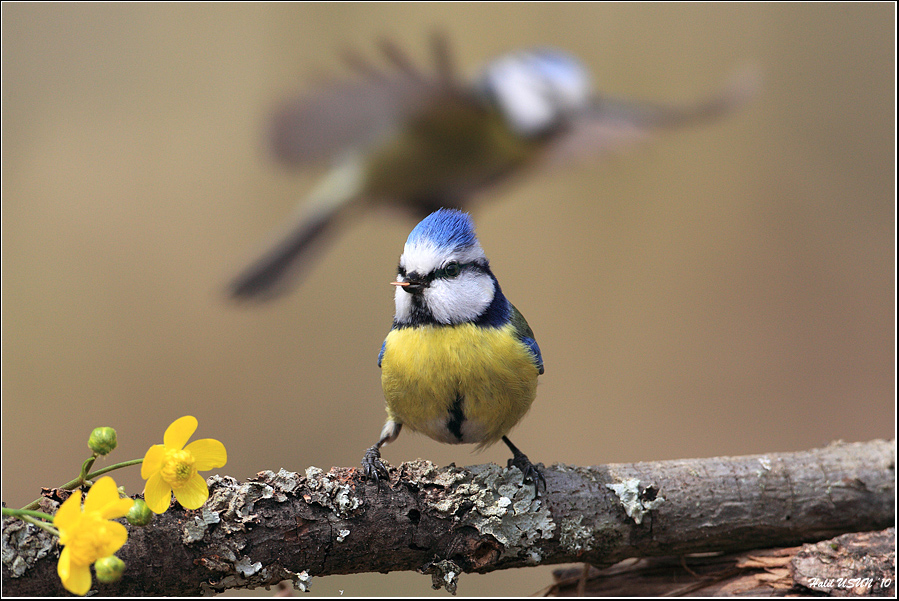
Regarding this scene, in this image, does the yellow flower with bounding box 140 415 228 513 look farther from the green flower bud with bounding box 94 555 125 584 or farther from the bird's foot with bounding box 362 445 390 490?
the bird's foot with bounding box 362 445 390 490

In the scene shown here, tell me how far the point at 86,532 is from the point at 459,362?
2.05 feet

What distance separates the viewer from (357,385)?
2.74 meters

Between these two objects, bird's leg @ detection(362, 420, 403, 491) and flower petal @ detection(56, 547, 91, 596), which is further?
bird's leg @ detection(362, 420, 403, 491)

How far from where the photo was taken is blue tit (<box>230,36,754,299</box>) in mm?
1966

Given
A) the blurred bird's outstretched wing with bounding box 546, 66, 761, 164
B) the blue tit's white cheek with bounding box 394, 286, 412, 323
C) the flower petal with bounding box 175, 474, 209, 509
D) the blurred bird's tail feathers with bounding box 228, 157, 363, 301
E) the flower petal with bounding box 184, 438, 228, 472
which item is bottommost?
the flower petal with bounding box 175, 474, 209, 509

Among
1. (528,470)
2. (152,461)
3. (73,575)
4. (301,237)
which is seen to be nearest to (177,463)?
(152,461)

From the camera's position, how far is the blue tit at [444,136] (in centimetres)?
197

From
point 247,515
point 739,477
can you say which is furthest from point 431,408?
point 739,477

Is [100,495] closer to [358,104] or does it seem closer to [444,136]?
[358,104]

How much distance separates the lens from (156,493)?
764mm

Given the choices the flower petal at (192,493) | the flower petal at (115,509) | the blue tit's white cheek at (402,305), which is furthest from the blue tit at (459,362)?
the flower petal at (115,509)

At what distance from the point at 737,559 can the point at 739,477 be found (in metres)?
0.16

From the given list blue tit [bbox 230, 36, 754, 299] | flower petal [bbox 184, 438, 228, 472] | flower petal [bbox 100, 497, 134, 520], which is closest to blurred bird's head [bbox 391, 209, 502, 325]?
flower petal [bbox 184, 438, 228, 472]

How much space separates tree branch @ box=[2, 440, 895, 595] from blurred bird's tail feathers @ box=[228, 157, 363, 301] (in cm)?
103
